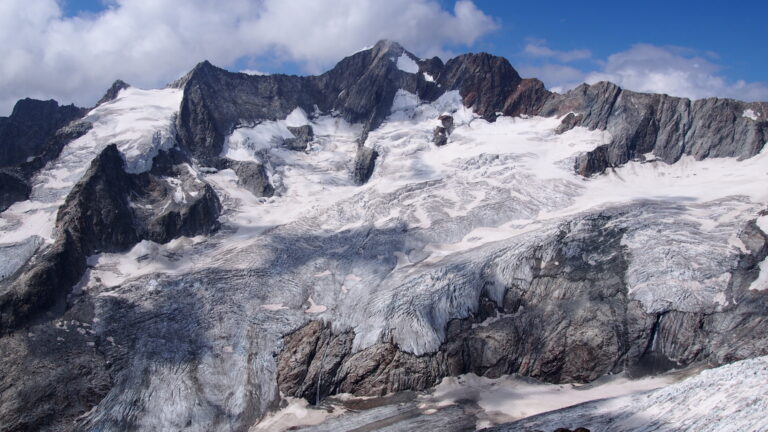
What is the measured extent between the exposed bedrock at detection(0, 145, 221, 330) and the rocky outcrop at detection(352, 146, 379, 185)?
89.9 feet

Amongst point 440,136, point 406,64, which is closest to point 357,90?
point 406,64

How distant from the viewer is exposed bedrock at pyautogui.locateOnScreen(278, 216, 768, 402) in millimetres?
62219

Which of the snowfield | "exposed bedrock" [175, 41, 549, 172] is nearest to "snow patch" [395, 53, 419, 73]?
"exposed bedrock" [175, 41, 549, 172]

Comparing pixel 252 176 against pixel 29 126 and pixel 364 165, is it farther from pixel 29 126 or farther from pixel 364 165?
pixel 29 126

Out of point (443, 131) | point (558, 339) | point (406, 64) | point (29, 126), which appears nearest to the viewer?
point (558, 339)

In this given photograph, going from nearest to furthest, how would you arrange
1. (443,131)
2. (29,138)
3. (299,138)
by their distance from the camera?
(29,138), (443,131), (299,138)

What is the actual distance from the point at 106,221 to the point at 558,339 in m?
62.5

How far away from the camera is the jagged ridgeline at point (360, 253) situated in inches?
2501

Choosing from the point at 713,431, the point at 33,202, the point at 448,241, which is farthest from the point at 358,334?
the point at 33,202

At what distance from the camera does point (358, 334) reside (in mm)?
68938

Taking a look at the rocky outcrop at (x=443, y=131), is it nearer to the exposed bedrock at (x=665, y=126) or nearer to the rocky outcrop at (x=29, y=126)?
the exposed bedrock at (x=665, y=126)

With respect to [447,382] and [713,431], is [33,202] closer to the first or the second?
[447,382]

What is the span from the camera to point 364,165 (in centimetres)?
11494

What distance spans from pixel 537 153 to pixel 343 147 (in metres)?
41.4
